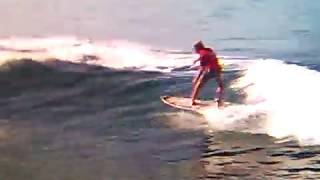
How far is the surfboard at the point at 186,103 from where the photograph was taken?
12.9 feet

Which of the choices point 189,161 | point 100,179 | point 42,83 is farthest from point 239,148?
point 42,83

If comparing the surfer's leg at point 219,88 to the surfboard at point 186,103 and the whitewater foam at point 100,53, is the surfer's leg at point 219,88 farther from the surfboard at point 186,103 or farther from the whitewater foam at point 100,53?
the whitewater foam at point 100,53

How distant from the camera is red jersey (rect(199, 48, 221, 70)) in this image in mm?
4012

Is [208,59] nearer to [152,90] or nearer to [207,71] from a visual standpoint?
[207,71]

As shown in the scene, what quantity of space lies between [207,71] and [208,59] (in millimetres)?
65

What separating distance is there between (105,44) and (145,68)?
0.26 metres

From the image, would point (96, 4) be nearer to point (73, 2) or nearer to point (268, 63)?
point (73, 2)

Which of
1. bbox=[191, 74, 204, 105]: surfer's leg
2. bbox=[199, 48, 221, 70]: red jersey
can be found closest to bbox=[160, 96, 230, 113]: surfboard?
bbox=[191, 74, 204, 105]: surfer's leg

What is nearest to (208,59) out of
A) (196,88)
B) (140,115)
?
(196,88)

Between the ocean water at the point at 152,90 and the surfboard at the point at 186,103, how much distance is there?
36 millimetres

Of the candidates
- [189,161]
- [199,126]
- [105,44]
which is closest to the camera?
[189,161]

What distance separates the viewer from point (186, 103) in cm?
397

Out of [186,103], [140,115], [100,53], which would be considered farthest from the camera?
[100,53]

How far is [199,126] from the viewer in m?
3.83
